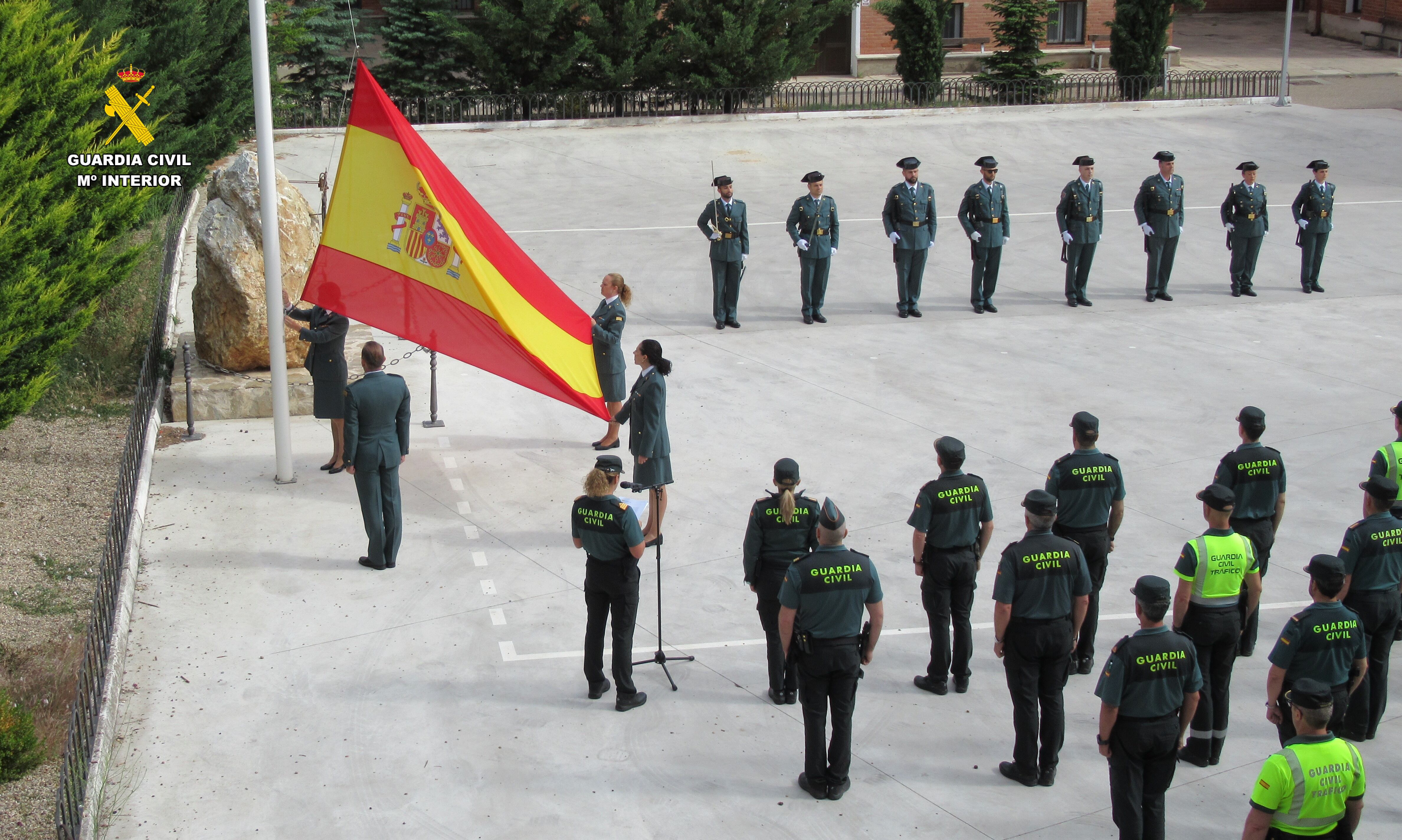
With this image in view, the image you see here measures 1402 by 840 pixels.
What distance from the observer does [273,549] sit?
1008 centimetres

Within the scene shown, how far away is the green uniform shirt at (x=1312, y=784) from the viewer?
5.29 m

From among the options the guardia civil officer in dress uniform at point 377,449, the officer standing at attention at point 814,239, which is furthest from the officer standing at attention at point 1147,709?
the officer standing at attention at point 814,239

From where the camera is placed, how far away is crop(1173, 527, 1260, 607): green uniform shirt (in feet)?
23.2

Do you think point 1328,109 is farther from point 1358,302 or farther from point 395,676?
point 395,676

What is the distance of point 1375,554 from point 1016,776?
234 cm

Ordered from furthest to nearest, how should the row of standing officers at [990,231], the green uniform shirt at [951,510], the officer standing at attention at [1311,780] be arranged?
the row of standing officers at [990,231]
the green uniform shirt at [951,510]
the officer standing at attention at [1311,780]

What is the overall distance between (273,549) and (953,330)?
9.13 meters

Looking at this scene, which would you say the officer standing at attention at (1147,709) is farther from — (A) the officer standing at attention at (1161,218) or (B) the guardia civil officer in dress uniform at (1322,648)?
(A) the officer standing at attention at (1161,218)

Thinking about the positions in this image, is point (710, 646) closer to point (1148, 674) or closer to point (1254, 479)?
point (1148, 674)

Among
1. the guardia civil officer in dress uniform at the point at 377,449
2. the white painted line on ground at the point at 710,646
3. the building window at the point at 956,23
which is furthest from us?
the building window at the point at 956,23

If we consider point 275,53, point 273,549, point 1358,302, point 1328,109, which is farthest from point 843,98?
point 273,549

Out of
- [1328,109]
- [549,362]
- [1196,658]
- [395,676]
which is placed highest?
[1328,109]

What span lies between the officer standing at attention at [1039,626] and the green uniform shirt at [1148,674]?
727 millimetres

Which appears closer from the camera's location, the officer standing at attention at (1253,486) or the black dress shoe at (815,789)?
the black dress shoe at (815,789)
